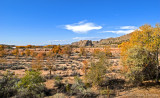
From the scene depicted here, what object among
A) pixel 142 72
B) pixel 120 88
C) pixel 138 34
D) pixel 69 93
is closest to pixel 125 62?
pixel 142 72

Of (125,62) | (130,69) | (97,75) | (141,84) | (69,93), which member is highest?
(125,62)

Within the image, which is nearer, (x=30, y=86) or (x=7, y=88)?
(x=30, y=86)

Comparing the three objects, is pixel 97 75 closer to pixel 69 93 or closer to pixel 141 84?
pixel 69 93

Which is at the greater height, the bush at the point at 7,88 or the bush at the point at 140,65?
the bush at the point at 140,65

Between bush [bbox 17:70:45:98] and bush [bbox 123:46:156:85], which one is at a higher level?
bush [bbox 123:46:156:85]

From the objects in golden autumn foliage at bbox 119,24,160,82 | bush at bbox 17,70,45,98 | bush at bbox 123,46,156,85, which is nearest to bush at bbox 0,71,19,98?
bush at bbox 17,70,45,98

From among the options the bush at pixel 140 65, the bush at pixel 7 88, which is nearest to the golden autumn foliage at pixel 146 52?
the bush at pixel 140 65

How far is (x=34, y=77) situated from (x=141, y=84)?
39.1 feet

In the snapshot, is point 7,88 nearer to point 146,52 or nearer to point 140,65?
point 140,65

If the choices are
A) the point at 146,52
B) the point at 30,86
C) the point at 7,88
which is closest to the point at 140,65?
the point at 146,52

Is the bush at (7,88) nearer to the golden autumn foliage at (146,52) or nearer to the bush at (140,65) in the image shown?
the bush at (140,65)

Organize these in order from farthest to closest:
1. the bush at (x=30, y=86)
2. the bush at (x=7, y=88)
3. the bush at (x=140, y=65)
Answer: the bush at (x=140, y=65), the bush at (x=7, y=88), the bush at (x=30, y=86)

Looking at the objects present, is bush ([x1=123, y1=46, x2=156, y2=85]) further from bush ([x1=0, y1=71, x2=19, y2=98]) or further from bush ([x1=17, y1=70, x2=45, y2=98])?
bush ([x1=0, y1=71, x2=19, y2=98])

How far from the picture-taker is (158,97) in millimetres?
8672
